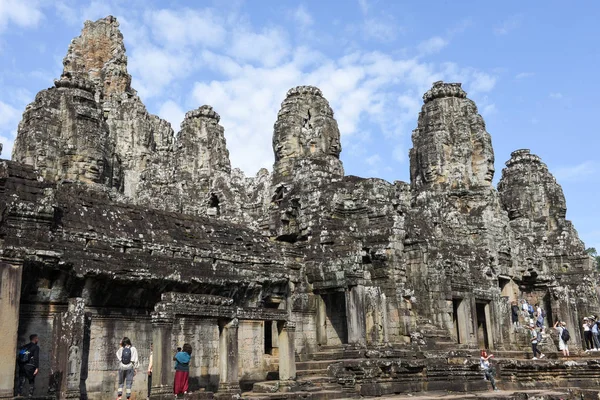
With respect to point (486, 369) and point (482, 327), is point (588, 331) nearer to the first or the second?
point (482, 327)

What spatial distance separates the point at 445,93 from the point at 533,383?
54.0ft

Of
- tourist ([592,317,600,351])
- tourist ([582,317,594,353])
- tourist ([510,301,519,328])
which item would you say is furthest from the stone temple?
tourist ([592,317,600,351])

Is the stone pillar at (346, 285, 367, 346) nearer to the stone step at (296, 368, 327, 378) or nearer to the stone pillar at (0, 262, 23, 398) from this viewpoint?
the stone step at (296, 368, 327, 378)

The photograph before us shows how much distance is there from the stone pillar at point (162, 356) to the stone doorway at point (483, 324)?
600 inches

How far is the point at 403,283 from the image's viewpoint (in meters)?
20.3

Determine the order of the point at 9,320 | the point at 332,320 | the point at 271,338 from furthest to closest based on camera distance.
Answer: the point at 332,320 < the point at 271,338 < the point at 9,320

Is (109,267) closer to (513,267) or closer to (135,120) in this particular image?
(513,267)

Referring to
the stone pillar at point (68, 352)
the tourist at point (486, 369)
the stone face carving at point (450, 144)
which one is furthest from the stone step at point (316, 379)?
the stone face carving at point (450, 144)

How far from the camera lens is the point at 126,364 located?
13109mm

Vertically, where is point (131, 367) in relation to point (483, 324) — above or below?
below

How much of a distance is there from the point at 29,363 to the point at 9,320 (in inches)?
34.9

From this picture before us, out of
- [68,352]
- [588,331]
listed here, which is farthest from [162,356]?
[588,331]

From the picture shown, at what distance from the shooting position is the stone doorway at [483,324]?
25.9m

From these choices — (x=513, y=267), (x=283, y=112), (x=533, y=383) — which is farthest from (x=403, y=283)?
(x=513, y=267)
